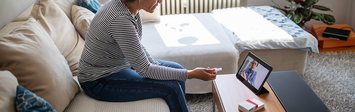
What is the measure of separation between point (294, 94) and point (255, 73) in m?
0.21

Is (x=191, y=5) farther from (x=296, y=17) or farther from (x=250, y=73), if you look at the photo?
(x=250, y=73)

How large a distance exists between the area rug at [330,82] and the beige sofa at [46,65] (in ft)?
2.15

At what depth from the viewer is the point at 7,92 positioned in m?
0.78

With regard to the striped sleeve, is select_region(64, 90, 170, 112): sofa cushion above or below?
below

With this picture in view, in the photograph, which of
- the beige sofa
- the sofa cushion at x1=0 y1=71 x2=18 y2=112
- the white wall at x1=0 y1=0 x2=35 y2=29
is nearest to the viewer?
the sofa cushion at x1=0 y1=71 x2=18 y2=112

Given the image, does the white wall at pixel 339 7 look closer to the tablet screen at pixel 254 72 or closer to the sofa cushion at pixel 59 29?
the tablet screen at pixel 254 72

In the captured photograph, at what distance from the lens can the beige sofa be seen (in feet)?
3.05

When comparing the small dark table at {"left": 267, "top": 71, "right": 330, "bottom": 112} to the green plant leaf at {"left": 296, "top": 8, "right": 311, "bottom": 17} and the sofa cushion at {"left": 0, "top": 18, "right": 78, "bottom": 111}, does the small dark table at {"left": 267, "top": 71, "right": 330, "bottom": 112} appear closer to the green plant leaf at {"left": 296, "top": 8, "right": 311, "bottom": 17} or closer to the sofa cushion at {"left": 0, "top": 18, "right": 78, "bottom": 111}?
the sofa cushion at {"left": 0, "top": 18, "right": 78, "bottom": 111}

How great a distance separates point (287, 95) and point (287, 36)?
83cm

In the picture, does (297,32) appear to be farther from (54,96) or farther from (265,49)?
(54,96)

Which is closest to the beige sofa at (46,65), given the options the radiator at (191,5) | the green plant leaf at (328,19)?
the radiator at (191,5)

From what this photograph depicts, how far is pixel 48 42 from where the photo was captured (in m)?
1.16

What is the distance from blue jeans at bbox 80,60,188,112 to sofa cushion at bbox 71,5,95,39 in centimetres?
54

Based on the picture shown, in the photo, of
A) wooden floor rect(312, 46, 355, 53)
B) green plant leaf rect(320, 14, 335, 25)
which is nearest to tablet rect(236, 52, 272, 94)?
wooden floor rect(312, 46, 355, 53)
